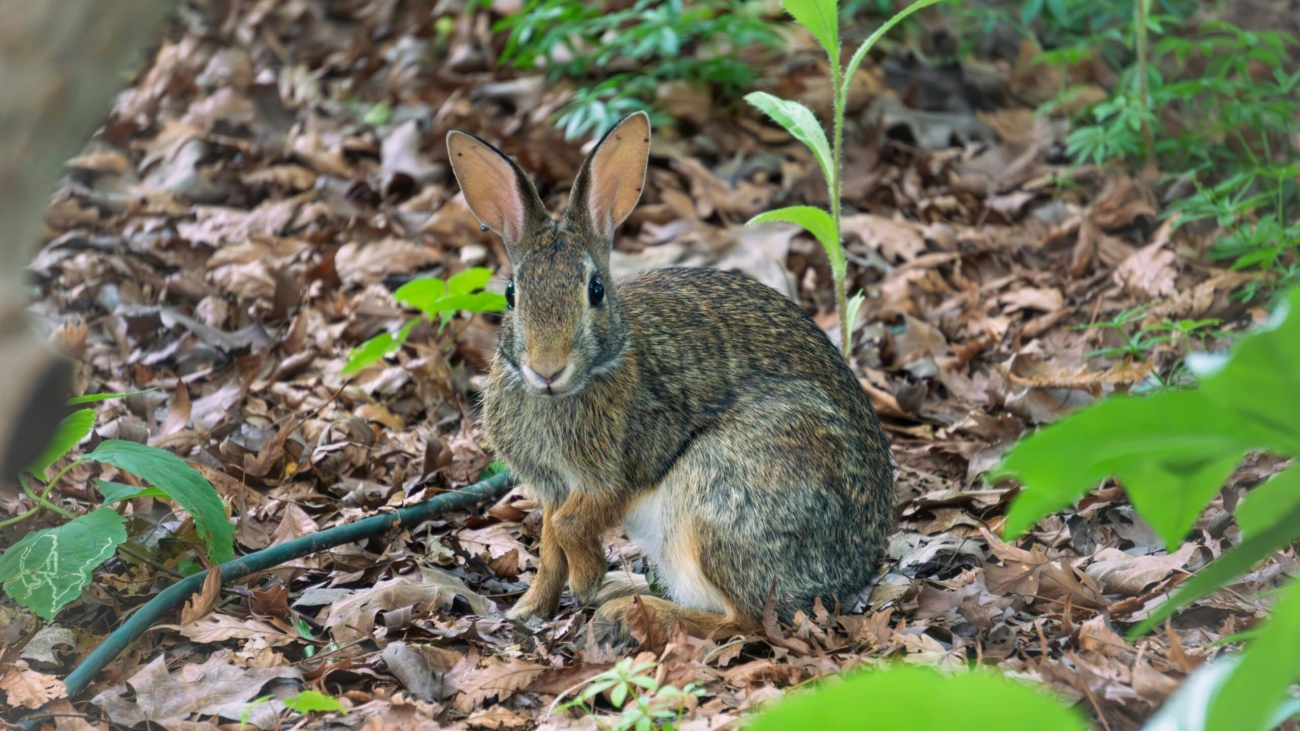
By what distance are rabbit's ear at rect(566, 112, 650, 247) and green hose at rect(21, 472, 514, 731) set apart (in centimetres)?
154

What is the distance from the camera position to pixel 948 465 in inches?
233

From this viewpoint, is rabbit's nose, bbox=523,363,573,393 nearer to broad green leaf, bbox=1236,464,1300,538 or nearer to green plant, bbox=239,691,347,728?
green plant, bbox=239,691,347,728

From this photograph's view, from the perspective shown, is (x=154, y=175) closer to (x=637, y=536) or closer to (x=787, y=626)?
(x=637, y=536)

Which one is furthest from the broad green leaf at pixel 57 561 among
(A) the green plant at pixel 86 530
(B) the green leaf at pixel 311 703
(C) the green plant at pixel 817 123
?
(C) the green plant at pixel 817 123

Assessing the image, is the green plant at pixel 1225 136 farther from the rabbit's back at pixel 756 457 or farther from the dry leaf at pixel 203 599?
the dry leaf at pixel 203 599

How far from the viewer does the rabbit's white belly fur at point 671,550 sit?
4629 mm

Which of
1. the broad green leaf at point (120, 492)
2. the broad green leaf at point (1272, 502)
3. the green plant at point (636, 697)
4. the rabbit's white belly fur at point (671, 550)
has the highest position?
the broad green leaf at point (1272, 502)

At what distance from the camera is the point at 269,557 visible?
4.63m

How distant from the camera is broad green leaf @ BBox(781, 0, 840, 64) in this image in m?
5.15

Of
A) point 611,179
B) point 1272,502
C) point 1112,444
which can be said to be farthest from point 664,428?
point 1112,444

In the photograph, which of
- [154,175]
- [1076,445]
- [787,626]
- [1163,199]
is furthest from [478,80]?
[1076,445]

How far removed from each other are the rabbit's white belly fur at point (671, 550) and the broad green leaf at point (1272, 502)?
2459mm

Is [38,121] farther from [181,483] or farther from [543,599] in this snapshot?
[543,599]

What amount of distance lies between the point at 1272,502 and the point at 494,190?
3136mm
